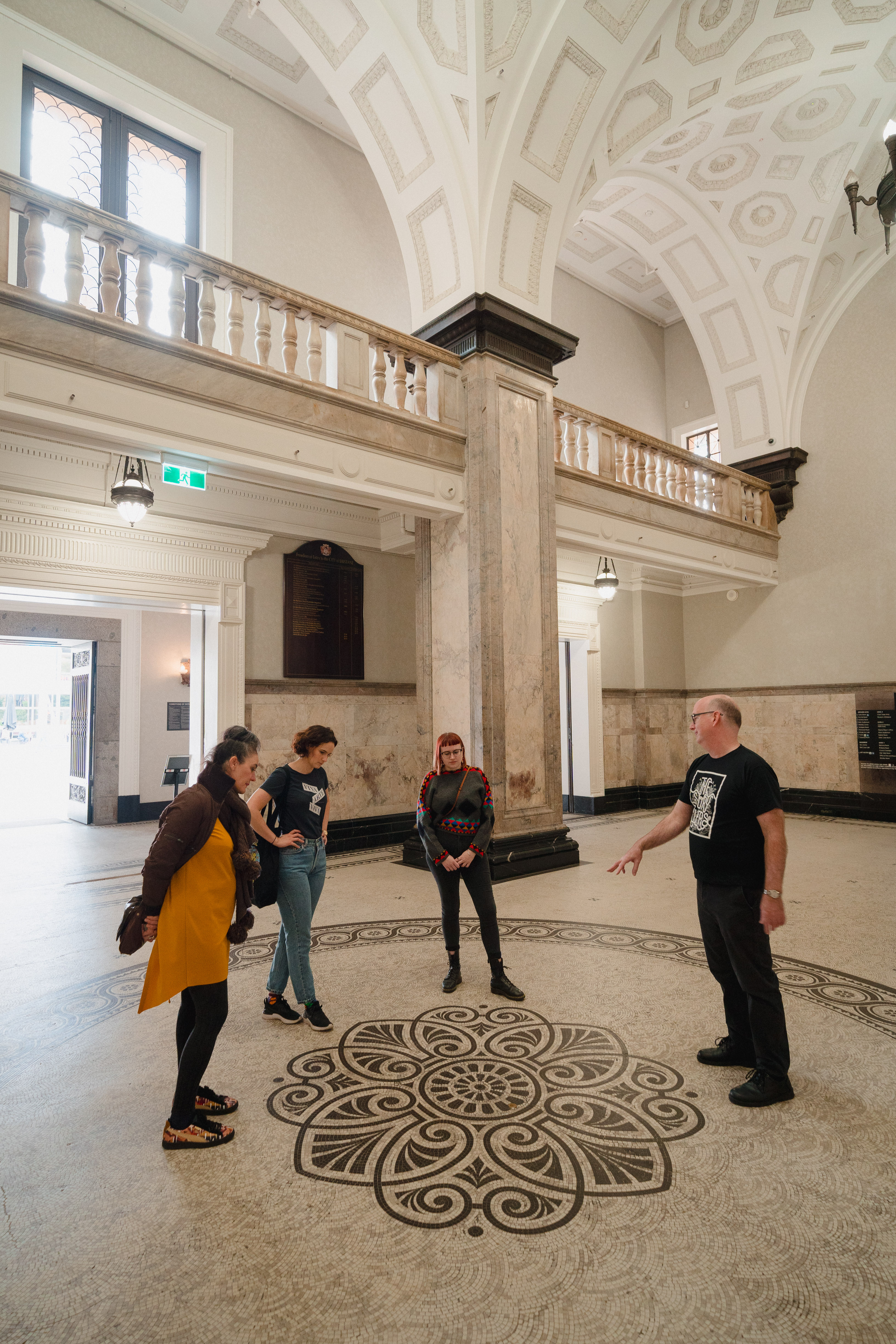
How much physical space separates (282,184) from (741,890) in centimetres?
1008

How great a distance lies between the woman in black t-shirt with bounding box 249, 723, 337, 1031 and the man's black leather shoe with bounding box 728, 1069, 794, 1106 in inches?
74.9

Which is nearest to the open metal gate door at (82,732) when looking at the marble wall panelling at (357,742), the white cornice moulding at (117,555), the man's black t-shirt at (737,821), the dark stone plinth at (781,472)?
the white cornice moulding at (117,555)

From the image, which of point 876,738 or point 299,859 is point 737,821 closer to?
point 299,859

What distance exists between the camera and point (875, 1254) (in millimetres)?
2062

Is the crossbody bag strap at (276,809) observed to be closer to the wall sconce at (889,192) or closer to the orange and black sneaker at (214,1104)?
the orange and black sneaker at (214,1104)

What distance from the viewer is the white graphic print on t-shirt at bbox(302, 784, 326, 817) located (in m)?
3.77

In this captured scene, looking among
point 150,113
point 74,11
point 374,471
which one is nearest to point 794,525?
point 374,471

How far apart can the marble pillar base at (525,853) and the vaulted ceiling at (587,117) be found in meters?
5.65

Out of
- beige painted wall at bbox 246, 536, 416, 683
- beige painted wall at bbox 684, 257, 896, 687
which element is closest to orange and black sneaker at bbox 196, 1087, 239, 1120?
beige painted wall at bbox 246, 536, 416, 683

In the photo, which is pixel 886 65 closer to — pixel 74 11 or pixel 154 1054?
pixel 74 11

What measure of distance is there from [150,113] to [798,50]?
A: 24.7 feet

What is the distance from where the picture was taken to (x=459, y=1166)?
2.52 m

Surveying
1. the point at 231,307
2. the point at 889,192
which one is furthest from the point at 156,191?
the point at 889,192

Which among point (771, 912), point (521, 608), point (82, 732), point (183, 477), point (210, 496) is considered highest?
point (210, 496)
